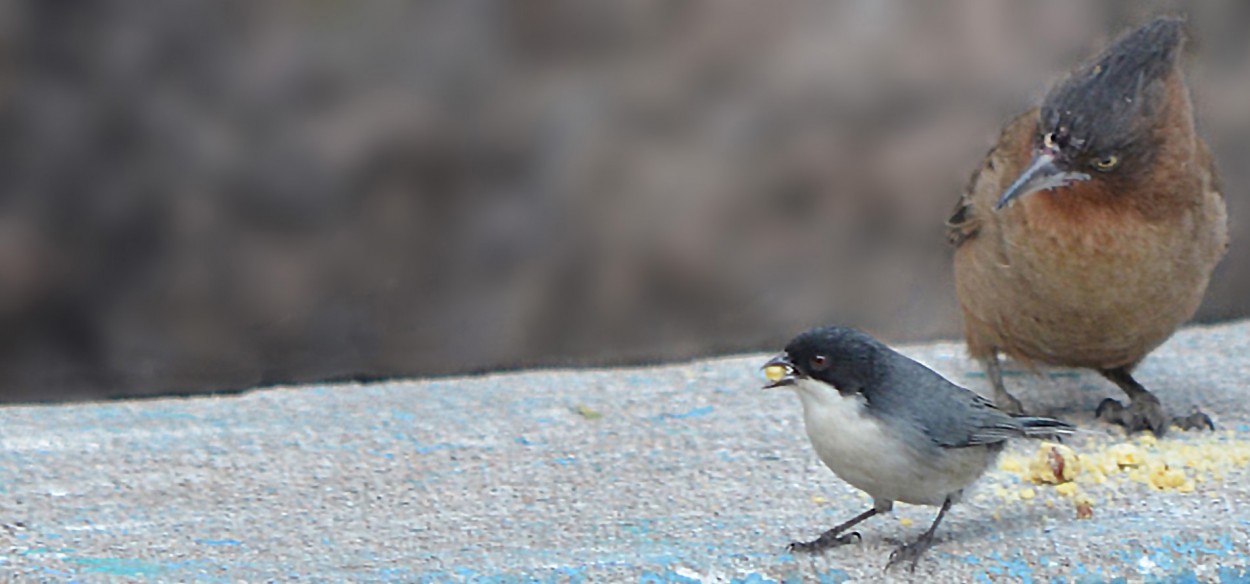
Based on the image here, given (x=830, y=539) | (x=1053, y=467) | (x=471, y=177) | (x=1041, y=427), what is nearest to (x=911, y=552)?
(x=830, y=539)

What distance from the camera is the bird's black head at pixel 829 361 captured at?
2.52 m

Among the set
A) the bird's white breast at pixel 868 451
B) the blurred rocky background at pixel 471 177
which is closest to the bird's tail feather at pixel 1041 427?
the bird's white breast at pixel 868 451

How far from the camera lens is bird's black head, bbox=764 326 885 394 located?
2.52 m

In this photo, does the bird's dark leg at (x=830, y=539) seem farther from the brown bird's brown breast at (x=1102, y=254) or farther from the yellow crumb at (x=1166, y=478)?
the brown bird's brown breast at (x=1102, y=254)

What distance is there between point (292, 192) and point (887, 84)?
6.39 feet

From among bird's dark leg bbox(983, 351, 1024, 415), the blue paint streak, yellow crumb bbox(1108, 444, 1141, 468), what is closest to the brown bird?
bird's dark leg bbox(983, 351, 1024, 415)

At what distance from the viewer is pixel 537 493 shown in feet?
A: 10.3

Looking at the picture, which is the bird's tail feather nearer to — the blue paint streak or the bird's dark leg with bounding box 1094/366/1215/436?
the bird's dark leg with bounding box 1094/366/1215/436

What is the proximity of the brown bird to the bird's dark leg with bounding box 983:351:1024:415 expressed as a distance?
15 centimetres

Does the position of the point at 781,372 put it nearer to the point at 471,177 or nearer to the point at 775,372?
the point at 775,372

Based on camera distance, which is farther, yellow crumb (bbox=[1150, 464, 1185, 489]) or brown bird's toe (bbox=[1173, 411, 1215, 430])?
brown bird's toe (bbox=[1173, 411, 1215, 430])

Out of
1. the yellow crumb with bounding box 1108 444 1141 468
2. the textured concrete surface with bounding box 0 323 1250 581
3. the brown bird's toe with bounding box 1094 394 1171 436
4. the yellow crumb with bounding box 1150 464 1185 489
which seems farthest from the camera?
the brown bird's toe with bounding box 1094 394 1171 436

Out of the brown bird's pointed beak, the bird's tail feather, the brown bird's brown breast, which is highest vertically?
the brown bird's brown breast

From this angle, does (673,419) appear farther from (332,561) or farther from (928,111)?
(928,111)
